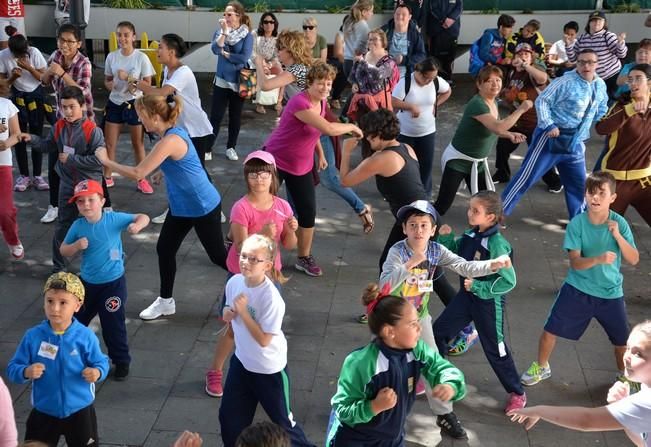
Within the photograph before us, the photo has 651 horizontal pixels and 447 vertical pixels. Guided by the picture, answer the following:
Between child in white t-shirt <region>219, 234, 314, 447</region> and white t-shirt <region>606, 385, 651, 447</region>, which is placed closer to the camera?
white t-shirt <region>606, 385, 651, 447</region>

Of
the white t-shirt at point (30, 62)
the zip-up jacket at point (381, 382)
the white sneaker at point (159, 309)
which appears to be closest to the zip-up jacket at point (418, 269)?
the zip-up jacket at point (381, 382)

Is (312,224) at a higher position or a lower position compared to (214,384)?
higher

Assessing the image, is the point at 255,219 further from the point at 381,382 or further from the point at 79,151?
the point at 79,151

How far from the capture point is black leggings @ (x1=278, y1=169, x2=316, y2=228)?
7.39 metres

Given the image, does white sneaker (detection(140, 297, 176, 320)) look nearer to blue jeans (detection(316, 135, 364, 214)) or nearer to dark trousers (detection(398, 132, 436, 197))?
blue jeans (detection(316, 135, 364, 214))

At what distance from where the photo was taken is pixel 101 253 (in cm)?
583

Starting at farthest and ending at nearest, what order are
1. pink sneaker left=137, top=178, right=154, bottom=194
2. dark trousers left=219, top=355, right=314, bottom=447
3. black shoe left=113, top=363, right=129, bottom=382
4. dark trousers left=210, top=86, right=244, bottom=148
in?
dark trousers left=210, top=86, right=244, bottom=148, pink sneaker left=137, top=178, right=154, bottom=194, black shoe left=113, top=363, right=129, bottom=382, dark trousers left=219, top=355, right=314, bottom=447

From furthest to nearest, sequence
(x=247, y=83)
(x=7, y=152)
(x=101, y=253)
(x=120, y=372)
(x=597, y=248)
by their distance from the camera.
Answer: (x=247, y=83) → (x=7, y=152) → (x=120, y=372) → (x=101, y=253) → (x=597, y=248)

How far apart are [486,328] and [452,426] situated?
0.66 m

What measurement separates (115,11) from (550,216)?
30.2 feet

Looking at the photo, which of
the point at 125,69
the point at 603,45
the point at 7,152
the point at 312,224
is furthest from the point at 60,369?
the point at 603,45

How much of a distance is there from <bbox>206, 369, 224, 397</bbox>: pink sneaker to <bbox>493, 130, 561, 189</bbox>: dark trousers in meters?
5.27

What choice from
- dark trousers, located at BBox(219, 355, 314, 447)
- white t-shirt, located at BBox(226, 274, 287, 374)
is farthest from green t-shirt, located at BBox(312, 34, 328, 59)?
dark trousers, located at BBox(219, 355, 314, 447)

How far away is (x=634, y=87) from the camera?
7270 millimetres
